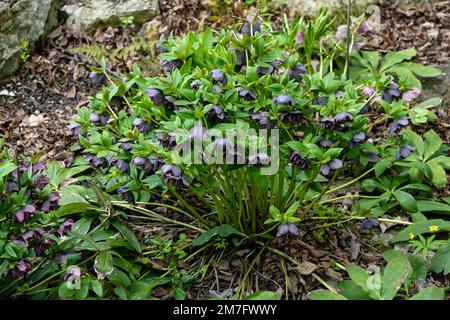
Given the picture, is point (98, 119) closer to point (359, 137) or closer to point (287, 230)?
point (287, 230)

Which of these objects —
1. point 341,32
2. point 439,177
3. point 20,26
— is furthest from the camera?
A: point 20,26

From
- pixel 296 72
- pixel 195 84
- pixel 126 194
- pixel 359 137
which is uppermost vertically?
pixel 195 84

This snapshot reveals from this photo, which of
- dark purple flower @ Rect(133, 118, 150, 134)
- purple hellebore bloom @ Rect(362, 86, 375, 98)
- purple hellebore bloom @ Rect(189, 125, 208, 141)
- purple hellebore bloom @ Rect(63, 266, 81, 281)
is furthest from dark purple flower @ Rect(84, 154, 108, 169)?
purple hellebore bloom @ Rect(362, 86, 375, 98)

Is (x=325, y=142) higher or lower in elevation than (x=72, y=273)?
higher

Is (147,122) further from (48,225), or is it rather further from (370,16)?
(370,16)

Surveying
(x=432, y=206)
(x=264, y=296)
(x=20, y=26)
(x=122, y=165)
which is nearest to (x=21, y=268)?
(x=122, y=165)
